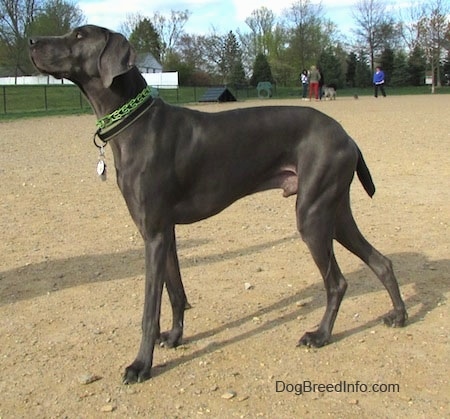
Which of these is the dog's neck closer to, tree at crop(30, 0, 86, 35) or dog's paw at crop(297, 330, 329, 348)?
dog's paw at crop(297, 330, 329, 348)

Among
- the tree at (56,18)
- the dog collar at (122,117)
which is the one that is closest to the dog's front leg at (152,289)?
the dog collar at (122,117)

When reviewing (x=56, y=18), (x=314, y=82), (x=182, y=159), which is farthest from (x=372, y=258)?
(x=56, y=18)

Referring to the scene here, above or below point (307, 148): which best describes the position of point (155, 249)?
below

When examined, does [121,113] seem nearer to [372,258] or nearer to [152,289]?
[152,289]

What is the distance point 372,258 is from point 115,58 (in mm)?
2265

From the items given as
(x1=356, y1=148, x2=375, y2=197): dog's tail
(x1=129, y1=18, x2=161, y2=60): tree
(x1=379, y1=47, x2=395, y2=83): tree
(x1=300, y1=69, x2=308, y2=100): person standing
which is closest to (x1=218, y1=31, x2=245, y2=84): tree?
(x1=129, y1=18, x2=161, y2=60): tree

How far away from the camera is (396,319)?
4.44 meters

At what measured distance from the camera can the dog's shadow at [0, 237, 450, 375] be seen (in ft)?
14.9

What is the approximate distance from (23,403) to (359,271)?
313 centimetres

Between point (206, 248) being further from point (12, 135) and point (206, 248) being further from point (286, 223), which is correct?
point (12, 135)

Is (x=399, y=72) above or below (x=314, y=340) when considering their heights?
above

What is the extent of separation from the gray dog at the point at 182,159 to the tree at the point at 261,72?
194ft

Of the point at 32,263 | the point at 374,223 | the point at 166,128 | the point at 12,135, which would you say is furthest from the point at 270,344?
the point at 12,135

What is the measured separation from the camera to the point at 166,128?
3838 millimetres
